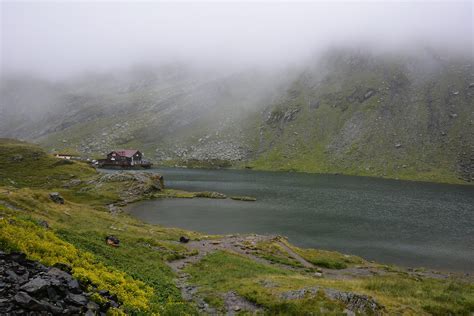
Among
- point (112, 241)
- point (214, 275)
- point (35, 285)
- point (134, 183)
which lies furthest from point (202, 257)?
point (134, 183)

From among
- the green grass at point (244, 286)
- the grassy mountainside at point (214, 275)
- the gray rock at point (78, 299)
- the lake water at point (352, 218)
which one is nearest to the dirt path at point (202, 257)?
the grassy mountainside at point (214, 275)

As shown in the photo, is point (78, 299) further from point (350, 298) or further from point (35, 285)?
point (350, 298)

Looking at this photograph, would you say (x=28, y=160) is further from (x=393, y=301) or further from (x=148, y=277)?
(x=393, y=301)

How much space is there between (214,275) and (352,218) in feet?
217

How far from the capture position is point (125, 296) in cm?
2017

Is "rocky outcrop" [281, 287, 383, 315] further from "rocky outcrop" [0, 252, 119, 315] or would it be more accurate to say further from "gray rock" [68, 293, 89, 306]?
"gray rock" [68, 293, 89, 306]

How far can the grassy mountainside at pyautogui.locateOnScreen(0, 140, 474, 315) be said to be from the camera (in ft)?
70.7

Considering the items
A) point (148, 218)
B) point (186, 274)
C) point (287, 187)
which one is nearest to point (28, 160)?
point (148, 218)

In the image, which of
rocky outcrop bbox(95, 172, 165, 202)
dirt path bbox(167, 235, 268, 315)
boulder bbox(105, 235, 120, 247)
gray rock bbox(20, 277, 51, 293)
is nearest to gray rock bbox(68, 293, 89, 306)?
gray rock bbox(20, 277, 51, 293)

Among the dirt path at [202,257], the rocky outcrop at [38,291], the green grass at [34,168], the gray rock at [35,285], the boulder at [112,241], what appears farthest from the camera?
the green grass at [34,168]

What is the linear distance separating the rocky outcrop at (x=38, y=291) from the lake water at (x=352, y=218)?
187 ft

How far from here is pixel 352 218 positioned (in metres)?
91.5

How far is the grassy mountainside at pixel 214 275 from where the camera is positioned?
21.5m

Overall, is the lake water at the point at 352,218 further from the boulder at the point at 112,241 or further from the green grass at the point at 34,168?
the green grass at the point at 34,168
